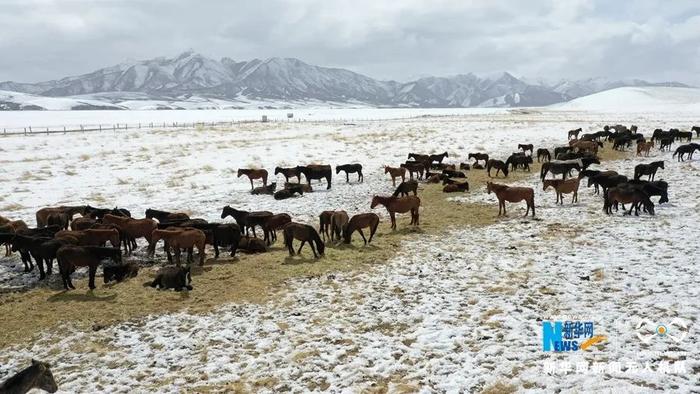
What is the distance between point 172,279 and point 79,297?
2.14 meters

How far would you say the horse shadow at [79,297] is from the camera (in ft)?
34.8

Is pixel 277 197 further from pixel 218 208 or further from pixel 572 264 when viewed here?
pixel 572 264

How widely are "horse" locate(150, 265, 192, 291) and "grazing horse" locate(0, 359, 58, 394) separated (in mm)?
4081

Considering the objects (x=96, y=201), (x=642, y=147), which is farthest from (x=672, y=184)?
(x=96, y=201)

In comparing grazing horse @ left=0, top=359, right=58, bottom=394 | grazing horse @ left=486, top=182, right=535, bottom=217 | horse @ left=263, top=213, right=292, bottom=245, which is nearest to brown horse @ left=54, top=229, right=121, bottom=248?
horse @ left=263, top=213, right=292, bottom=245

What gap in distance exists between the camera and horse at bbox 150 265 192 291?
11.1 m

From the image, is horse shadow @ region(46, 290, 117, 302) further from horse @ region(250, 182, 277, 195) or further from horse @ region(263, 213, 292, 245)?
horse @ region(250, 182, 277, 195)

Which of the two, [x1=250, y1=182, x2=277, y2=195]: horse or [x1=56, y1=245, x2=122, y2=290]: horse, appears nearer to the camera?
[x1=56, y1=245, x2=122, y2=290]: horse

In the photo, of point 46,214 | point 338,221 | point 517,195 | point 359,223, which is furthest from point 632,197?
point 46,214

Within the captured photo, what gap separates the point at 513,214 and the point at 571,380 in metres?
11.9

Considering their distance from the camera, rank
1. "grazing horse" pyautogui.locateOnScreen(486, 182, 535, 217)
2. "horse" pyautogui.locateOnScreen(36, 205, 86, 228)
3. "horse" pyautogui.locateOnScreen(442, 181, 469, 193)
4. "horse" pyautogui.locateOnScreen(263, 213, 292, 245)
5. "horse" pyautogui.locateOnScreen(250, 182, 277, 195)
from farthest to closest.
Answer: "horse" pyautogui.locateOnScreen(250, 182, 277, 195) < "horse" pyautogui.locateOnScreen(442, 181, 469, 193) < "grazing horse" pyautogui.locateOnScreen(486, 182, 535, 217) < "horse" pyautogui.locateOnScreen(36, 205, 86, 228) < "horse" pyautogui.locateOnScreen(263, 213, 292, 245)

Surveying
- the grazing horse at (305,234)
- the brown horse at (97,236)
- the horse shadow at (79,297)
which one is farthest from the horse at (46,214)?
the grazing horse at (305,234)

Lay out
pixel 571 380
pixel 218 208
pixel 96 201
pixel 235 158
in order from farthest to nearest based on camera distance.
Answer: pixel 235 158 < pixel 96 201 < pixel 218 208 < pixel 571 380

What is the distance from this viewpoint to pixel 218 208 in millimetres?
21000
